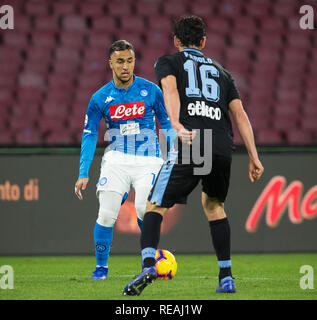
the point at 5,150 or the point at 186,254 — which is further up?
the point at 5,150

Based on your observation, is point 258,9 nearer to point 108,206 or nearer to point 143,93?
point 143,93

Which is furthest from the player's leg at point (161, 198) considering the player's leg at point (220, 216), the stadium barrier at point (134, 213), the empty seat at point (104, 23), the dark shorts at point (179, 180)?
the empty seat at point (104, 23)

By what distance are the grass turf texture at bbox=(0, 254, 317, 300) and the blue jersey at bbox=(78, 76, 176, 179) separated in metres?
1.00

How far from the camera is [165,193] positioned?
4.41m

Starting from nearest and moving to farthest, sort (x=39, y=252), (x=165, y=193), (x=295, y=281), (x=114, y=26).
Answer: (x=165, y=193) → (x=295, y=281) → (x=39, y=252) → (x=114, y=26)

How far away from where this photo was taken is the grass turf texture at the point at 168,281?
462 cm

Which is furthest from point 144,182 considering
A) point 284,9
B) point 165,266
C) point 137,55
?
point 284,9

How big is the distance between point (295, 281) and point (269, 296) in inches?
40.8

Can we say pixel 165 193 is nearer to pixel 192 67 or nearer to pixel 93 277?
pixel 192 67

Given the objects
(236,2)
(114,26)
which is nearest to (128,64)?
(114,26)

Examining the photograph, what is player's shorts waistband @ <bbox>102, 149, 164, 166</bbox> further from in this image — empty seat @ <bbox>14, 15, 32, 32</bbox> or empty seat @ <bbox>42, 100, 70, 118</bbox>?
empty seat @ <bbox>14, 15, 32, 32</bbox>

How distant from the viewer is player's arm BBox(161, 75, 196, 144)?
4.29m

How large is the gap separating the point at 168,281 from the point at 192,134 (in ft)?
5.35

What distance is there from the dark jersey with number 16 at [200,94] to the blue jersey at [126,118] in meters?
1.28
